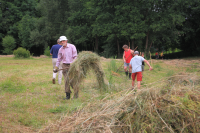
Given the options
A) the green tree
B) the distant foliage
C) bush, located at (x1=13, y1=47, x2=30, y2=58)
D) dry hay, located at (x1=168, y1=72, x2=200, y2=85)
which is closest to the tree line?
the green tree

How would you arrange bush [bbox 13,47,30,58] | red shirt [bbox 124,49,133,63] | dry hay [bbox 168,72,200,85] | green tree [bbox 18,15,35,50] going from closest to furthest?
dry hay [bbox 168,72,200,85] → red shirt [bbox 124,49,133,63] → bush [bbox 13,47,30,58] → green tree [bbox 18,15,35,50]

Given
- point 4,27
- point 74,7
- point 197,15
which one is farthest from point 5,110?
point 4,27

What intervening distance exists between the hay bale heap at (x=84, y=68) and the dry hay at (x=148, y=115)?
180cm

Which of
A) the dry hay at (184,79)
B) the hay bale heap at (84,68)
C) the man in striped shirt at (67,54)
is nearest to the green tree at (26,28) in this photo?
the man in striped shirt at (67,54)

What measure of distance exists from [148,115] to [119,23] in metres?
22.1

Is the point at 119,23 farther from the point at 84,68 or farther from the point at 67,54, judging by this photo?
the point at 84,68

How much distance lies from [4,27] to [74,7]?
1892 cm

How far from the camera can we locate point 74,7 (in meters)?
32.1

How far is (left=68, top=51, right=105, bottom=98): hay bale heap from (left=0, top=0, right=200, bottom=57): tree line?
1777cm

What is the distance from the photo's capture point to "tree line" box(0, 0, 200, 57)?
75.7 ft

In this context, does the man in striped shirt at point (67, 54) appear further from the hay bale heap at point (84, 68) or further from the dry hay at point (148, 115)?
the dry hay at point (148, 115)

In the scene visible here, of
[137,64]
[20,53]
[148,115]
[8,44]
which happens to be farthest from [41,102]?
[8,44]

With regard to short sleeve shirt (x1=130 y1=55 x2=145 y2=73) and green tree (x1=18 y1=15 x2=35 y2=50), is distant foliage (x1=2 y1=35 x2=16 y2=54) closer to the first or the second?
green tree (x1=18 y1=15 x2=35 y2=50)

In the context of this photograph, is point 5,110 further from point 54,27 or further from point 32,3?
point 32,3
